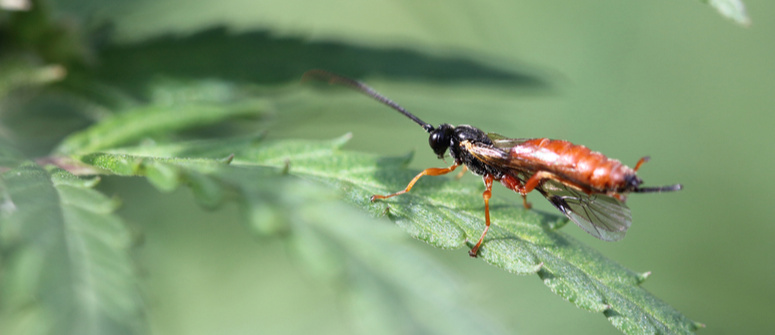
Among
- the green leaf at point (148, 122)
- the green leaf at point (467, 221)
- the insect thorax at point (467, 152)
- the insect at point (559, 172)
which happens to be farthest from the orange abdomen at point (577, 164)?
the green leaf at point (148, 122)

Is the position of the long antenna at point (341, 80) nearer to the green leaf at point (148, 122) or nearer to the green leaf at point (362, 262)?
the green leaf at point (148, 122)

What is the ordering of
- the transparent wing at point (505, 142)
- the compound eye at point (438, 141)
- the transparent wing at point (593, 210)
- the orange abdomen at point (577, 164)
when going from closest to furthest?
the orange abdomen at point (577, 164) < the transparent wing at point (593, 210) < the transparent wing at point (505, 142) < the compound eye at point (438, 141)

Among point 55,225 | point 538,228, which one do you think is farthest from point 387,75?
point 55,225

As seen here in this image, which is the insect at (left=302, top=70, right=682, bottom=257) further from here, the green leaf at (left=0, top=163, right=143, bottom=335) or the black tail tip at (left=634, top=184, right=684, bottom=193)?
the green leaf at (left=0, top=163, right=143, bottom=335)

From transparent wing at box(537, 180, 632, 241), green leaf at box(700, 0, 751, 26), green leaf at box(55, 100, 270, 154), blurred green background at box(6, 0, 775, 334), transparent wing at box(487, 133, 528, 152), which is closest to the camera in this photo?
green leaf at box(700, 0, 751, 26)

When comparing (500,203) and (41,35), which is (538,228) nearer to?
(500,203)

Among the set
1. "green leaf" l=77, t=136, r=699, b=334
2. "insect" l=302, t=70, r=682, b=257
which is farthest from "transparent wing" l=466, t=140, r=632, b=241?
"green leaf" l=77, t=136, r=699, b=334
